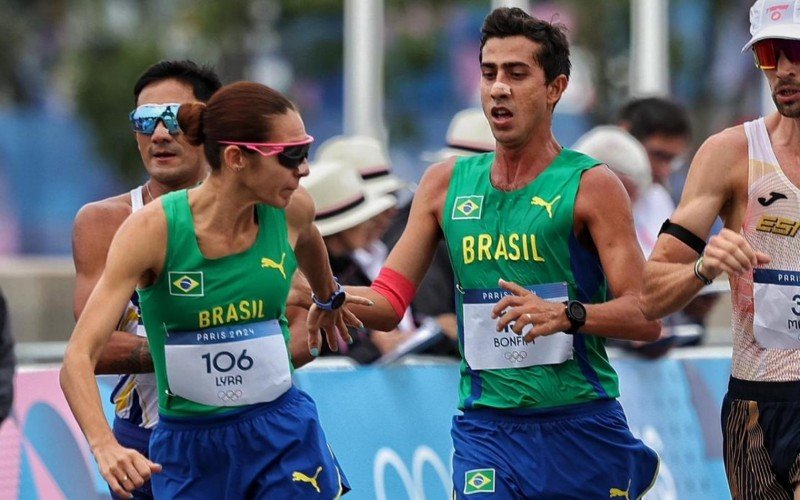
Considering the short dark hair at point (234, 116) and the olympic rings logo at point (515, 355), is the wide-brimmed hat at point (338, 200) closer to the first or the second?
the olympic rings logo at point (515, 355)

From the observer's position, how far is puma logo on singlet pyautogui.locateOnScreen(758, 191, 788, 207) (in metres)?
5.95

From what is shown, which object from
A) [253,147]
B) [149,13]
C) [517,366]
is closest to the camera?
[253,147]

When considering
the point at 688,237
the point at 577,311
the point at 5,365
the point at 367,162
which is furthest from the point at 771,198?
the point at 367,162

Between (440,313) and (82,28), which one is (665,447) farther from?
(82,28)

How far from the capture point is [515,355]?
6383 mm

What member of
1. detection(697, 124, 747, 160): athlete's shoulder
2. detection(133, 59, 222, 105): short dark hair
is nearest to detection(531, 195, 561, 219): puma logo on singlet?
detection(697, 124, 747, 160): athlete's shoulder

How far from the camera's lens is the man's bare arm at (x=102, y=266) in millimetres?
6449

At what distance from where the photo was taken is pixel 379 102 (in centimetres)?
1433

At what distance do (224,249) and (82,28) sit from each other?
53.9ft

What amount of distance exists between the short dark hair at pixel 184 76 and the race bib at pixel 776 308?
2.38 m

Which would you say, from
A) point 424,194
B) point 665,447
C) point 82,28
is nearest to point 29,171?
point 82,28

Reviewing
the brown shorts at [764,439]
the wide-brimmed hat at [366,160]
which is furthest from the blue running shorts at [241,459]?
the wide-brimmed hat at [366,160]

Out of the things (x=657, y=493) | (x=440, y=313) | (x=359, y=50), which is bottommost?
(x=657, y=493)

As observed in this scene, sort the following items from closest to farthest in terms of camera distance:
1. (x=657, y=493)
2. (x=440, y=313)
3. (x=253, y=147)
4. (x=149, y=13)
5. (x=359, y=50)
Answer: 1. (x=253, y=147)
2. (x=440, y=313)
3. (x=657, y=493)
4. (x=359, y=50)
5. (x=149, y=13)
